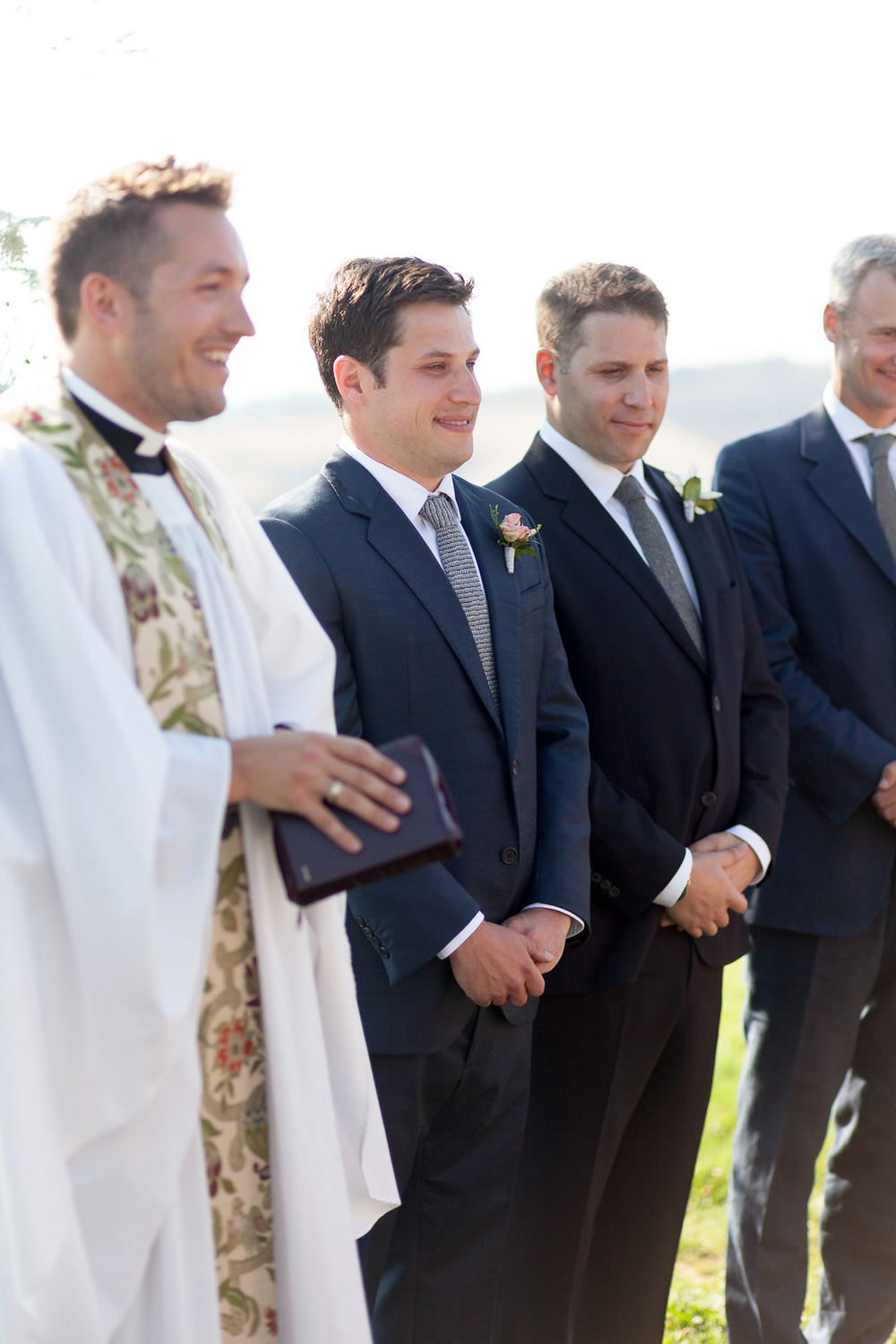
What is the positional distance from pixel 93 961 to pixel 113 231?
3.42 ft

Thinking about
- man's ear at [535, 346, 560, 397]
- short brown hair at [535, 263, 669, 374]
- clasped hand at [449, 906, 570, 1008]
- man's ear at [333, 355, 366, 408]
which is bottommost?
clasped hand at [449, 906, 570, 1008]

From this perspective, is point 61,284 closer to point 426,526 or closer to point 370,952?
point 426,526

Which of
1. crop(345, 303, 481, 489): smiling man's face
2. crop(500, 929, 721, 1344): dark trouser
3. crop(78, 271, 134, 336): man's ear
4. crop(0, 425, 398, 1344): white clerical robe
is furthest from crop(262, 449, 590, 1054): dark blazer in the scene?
crop(78, 271, 134, 336): man's ear

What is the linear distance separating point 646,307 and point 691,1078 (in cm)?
186

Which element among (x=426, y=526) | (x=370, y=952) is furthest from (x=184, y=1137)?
(x=426, y=526)

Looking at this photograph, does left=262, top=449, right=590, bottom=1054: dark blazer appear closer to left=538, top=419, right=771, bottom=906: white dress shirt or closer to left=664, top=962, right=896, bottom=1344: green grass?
left=538, top=419, right=771, bottom=906: white dress shirt

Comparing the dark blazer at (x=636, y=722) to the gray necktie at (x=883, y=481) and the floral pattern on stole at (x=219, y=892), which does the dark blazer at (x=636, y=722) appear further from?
the floral pattern on stole at (x=219, y=892)

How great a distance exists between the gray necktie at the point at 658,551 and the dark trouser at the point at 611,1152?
2.46 ft

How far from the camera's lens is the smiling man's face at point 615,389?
3189mm

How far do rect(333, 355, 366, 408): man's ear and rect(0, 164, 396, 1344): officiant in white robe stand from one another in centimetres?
69

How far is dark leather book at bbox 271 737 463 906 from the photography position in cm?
187

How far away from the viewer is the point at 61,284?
196cm

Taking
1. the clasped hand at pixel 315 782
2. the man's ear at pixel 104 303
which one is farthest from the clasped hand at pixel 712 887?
the man's ear at pixel 104 303

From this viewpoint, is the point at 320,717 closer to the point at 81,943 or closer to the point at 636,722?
the point at 81,943
